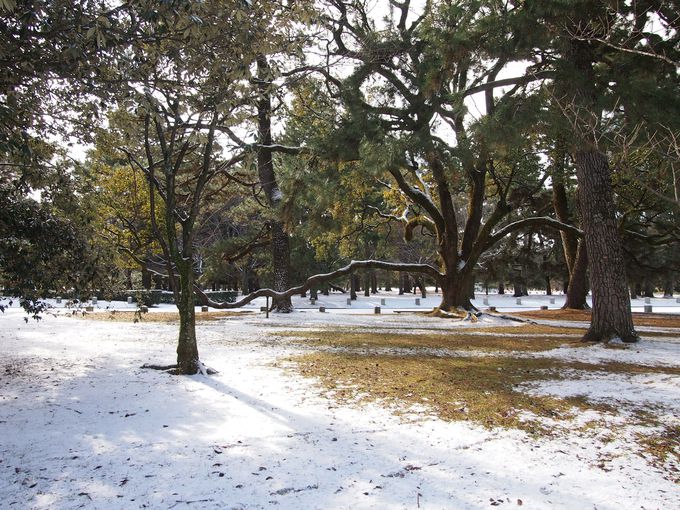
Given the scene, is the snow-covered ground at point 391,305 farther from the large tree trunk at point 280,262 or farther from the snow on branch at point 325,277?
the snow on branch at point 325,277

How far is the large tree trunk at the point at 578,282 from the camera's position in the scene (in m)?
21.8

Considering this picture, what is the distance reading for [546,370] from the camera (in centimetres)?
744

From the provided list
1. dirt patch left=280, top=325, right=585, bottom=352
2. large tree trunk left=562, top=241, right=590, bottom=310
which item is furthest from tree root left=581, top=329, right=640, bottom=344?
large tree trunk left=562, top=241, right=590, bottom=310

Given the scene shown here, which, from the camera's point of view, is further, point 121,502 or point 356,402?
point 356,402

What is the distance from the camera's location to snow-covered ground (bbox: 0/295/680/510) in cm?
318

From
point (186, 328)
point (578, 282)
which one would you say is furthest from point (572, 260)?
point (186, 328)

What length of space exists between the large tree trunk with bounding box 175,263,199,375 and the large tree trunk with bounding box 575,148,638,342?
8.63 meters

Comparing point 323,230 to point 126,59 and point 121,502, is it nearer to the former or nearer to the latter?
point 126,59

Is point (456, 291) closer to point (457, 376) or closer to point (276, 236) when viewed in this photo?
point (276, 236)

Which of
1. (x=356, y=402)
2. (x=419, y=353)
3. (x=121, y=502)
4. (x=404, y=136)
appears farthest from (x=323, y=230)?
(x=121, y=502)

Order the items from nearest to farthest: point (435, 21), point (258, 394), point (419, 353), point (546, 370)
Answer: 1. point (258, 394)
2. point (546, 370)
3. point (419, 353)
4. point (435, 21)

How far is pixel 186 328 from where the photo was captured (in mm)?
7012

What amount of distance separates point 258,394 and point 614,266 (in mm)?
8429

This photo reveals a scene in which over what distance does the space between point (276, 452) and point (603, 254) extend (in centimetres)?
900
